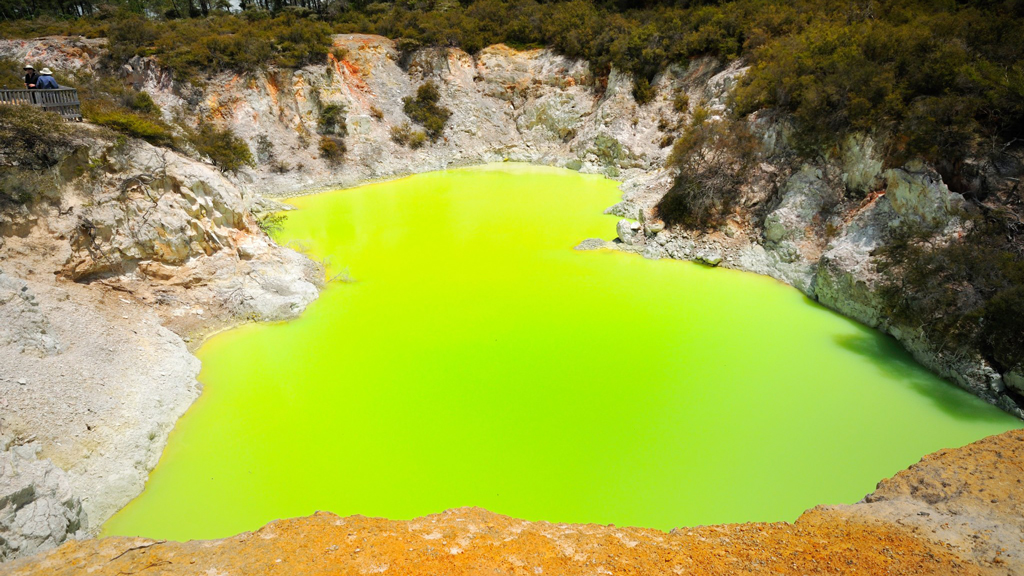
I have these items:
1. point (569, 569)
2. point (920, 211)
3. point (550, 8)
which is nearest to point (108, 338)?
point (569, 569)

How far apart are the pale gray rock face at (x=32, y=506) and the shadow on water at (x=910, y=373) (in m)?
12.4

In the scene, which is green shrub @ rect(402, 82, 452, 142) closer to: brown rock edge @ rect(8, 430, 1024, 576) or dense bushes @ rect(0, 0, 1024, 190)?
dense bushes @ rect(0, 0, 1024, 190)

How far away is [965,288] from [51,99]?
61.7 feet

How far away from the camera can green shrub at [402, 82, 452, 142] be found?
93.7ft

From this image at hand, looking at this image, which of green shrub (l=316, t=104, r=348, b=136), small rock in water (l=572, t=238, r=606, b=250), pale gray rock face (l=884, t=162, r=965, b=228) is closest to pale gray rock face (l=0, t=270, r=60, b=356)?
small rock in water (l=572, t=238, r=606, b=250)

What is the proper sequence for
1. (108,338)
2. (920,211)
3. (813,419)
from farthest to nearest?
(920,211)
(108,338)
(813,419)

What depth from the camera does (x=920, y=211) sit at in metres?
10.9

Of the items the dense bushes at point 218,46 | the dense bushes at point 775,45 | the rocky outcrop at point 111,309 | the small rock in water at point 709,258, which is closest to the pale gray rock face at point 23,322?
the rocky outcrop at point 111,309

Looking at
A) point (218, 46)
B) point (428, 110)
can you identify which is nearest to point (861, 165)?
point (428, 110)

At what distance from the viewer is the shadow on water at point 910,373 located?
325 inches

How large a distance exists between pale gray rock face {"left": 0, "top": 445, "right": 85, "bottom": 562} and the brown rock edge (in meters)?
0.96

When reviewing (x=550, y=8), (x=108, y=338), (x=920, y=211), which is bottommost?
(x=108, y=338)

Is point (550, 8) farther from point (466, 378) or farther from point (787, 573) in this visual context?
point (787, 573)

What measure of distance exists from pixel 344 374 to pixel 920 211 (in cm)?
1247
